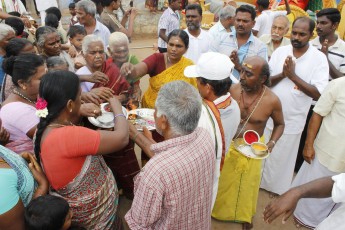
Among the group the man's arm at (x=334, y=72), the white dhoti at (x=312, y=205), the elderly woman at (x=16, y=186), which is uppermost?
the man's arm at (x=334, y=72)

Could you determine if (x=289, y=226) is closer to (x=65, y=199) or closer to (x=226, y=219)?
(x=226, y=219)

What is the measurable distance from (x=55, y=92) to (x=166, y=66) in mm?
2037

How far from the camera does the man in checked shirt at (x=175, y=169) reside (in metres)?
1.51

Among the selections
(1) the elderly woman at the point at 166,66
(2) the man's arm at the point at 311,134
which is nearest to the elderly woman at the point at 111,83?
(1) the elderly woman at the point at 166,66

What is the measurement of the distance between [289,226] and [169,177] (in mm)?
2745

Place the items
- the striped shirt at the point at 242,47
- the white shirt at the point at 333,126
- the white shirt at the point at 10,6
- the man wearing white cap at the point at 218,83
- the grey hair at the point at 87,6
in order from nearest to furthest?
the man wearing white cap at the point at 218,83
the white shirt at the point at 333,126
the striped shirt at the point at 242,47
the grey hair at the point at 87,6
the white shirt at the point at 10,6

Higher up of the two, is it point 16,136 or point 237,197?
point 16,136

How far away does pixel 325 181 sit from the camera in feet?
5.72

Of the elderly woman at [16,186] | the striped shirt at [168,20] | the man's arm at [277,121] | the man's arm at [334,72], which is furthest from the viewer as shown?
the striped shirt at [168,20]

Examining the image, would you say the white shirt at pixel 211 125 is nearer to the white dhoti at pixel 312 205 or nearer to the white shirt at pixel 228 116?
the white shirt at pixel 228 116

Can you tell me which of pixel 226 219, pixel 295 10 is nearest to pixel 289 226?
pixel 226 219

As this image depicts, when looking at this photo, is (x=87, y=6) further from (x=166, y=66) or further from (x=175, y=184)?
(x=175, y=184)

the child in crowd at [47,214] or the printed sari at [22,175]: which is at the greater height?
the printed sari at [22,175]

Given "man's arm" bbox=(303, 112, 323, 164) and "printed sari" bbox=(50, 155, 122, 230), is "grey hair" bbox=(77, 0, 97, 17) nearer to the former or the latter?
"printed sari" bbox=(50, 155, 122, 230)
